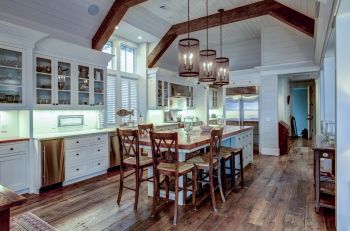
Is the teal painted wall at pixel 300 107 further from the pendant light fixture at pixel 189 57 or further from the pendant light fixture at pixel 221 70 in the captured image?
the pendant light fixture at pixel 189 57

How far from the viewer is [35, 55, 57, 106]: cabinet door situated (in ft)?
13.4

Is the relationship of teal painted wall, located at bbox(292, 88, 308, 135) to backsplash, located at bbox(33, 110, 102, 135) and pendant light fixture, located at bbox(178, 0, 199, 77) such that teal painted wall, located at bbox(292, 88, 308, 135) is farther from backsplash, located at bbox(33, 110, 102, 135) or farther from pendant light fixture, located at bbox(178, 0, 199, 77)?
backsplash, located at bbox(33, 110, 102, 135)

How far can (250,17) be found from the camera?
5.49 meters

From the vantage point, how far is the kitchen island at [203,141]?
300cm

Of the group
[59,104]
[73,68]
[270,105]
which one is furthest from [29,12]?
[270,105]

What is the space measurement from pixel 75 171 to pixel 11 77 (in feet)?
6.39

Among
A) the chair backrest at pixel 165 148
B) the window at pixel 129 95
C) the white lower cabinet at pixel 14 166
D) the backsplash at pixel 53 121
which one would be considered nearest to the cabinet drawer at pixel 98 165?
the backsplash at pixel 53 121

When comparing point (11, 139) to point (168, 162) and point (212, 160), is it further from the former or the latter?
point (212, 160)

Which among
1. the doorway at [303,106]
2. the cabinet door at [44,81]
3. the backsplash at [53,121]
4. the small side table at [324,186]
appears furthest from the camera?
the doorway at [303,106]

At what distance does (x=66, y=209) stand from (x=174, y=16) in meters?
5.11

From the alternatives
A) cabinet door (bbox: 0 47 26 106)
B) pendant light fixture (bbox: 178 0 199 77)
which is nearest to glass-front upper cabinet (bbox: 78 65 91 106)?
cabinet door (bbox: 0 47 26 106)

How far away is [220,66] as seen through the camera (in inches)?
185

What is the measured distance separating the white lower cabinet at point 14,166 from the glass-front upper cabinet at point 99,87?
1785 mm

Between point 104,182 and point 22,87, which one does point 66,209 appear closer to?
point 104,182
